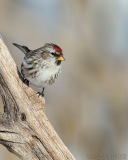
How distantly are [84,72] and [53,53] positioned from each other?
3148 millimetres

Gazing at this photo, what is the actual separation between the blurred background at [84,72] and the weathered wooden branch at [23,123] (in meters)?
2.70

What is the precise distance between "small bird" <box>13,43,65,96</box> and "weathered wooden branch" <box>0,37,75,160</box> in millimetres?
370

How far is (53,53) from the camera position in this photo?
4254 millimetres

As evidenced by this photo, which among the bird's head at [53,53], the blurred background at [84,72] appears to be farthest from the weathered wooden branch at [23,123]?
the blurred background at [84,72]

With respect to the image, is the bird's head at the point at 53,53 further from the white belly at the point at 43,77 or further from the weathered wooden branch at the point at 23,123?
the weathered wooden branch at the point at 23,123

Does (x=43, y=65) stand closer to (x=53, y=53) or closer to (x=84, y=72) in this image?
(x=53, y=53)

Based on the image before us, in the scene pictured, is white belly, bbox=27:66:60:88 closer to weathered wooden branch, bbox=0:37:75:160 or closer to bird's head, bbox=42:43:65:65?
bird's head, bbox=42:43:65:65

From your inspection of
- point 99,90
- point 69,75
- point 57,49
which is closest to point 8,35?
point 69,75

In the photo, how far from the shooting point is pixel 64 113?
22.4ft

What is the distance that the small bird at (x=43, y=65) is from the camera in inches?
165

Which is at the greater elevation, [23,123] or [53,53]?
[53,53]

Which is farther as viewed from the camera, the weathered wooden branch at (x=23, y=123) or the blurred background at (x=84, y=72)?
the blurred background at (x=84, y=72)

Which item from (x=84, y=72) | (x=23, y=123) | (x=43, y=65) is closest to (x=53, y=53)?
(x=43, y=65)

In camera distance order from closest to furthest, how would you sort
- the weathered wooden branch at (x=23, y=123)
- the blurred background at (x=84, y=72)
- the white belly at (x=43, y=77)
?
the weathered wooden branch at (x=23, y=123) → the white belly at (x=43, y=77) → the blurred background at (x=84, y=72)
